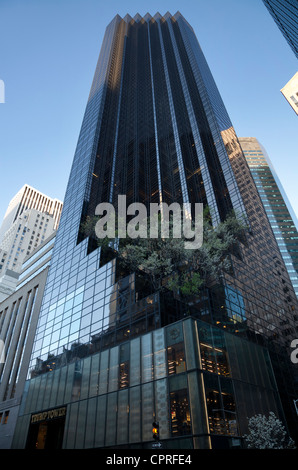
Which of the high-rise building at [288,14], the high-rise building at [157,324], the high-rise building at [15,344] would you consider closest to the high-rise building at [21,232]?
the high-rise building at [15,344]

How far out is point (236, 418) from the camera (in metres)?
26.0

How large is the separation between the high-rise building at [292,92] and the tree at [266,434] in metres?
104

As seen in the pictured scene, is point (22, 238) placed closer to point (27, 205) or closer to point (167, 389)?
point (27, 205)

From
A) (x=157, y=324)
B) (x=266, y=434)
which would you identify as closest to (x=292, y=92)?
(x=157, y=324)

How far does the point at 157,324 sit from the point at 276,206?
428 feet

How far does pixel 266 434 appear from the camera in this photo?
26781 millimetres

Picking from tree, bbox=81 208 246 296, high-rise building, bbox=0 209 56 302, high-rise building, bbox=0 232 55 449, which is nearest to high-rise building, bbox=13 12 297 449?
tree, bbox=81 208 246 296

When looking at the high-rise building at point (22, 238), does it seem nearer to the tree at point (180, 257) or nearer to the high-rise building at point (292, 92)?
the tree at point (180, 257)

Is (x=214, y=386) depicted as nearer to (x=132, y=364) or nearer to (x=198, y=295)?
(x=132, y=364)

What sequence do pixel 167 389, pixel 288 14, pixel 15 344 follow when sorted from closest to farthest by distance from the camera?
pixel 167 389 → pixel 288 14 → pixel 15 344

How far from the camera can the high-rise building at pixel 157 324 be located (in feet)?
85.4

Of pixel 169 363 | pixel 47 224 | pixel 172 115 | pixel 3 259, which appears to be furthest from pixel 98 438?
pixel 47 224

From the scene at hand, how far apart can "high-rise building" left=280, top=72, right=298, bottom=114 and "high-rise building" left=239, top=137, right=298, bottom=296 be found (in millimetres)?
47925

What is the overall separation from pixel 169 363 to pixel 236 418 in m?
6.87
